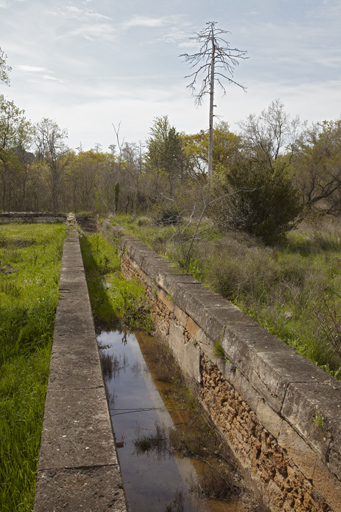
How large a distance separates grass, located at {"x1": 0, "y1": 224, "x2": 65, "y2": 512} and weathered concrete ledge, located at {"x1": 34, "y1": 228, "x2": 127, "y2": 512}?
180 mm

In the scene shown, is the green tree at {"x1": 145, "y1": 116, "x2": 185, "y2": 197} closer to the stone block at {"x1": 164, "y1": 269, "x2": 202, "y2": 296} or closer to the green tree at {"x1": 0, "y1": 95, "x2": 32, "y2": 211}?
the green tree at {"x1": 0, "y1": 95, "x2": 32, "y2": 211}

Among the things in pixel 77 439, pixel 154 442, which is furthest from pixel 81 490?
pixel 154 442

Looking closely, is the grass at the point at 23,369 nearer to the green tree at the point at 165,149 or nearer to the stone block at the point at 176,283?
the stone block at the point at 176,283

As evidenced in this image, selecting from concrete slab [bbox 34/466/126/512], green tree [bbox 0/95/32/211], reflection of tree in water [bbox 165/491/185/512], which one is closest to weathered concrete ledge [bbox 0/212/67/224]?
green tree [bbox 0/95/32/211]

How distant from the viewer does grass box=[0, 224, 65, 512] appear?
7.38ft

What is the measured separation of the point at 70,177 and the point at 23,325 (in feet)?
96.9

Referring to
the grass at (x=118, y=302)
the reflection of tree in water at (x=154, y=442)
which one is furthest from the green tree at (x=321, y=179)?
the reflection of tree in water at (x=154, y=442)

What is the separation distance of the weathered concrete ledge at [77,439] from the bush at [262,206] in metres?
6.28

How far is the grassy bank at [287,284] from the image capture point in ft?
11.2

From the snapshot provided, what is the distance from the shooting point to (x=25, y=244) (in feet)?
38.4

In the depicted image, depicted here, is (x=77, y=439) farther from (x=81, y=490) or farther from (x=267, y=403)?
(x=267, y=403)

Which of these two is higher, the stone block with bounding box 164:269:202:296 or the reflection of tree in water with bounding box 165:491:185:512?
the stone block with bounding box 164:269:202:296

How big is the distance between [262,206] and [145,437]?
687cm

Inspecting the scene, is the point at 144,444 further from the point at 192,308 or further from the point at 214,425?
the point at 192,308
